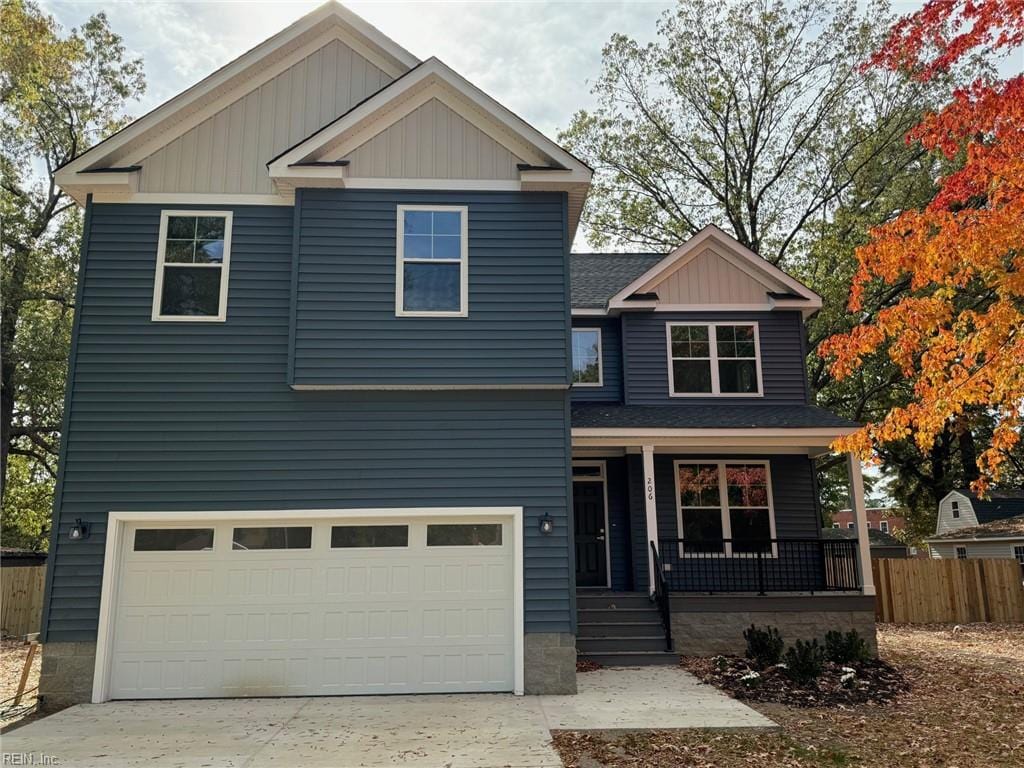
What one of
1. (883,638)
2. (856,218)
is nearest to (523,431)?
(883,638)

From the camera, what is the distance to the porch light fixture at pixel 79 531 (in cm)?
843

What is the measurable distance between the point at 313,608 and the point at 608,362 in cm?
757

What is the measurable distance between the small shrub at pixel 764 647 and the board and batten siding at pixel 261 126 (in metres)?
9.21

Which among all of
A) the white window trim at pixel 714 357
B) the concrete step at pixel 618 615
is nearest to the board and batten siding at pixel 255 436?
the concrete step at pixel 618 615

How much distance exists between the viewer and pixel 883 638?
13.5 m

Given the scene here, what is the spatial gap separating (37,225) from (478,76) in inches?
606

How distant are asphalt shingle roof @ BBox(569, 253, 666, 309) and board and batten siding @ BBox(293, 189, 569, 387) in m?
4.76

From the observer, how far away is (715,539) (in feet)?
40.0

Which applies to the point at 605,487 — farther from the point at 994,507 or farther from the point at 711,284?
the point at 994,507

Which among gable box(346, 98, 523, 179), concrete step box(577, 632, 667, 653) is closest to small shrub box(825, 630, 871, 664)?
concrete step box(577, 632, 667, 653)

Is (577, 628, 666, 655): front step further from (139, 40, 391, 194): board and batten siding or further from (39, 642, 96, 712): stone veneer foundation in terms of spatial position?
(139, 40, 391, 194): board and batten siding

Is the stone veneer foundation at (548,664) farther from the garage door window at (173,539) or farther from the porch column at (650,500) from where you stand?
the garage door window at (173,539)

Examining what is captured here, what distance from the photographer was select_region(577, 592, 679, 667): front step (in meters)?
10.3

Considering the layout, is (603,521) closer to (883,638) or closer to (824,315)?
(883,638)
